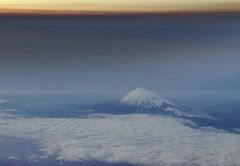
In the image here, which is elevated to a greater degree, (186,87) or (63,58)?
(63,58)

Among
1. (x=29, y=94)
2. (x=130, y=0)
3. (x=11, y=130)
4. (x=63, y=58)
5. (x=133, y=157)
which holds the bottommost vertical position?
(x=133, y=157)

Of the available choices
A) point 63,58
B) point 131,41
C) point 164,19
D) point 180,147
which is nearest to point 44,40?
point 63,58

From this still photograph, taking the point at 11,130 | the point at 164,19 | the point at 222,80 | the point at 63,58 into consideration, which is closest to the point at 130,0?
the point at 164,19

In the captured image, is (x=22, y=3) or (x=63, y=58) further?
(x=63, y=58)

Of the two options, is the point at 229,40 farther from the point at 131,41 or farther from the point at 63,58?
the point at 63,58

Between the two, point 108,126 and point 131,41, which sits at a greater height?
point 131,41

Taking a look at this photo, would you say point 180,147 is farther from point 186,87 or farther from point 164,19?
point 164,19
